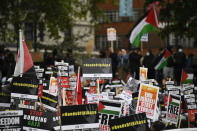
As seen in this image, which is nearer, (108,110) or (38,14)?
(108,110)

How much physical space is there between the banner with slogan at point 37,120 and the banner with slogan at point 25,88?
5.07ft

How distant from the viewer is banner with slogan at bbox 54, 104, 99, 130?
8875 millimetres

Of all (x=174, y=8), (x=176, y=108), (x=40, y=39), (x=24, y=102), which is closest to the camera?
(x=24, y=102)

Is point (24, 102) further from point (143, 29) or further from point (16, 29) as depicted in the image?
point (16, 29)

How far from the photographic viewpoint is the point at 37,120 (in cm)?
940

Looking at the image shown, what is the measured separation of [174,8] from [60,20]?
22.2 ft

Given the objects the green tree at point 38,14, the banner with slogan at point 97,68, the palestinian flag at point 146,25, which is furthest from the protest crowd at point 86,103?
the green tree at point 38,14

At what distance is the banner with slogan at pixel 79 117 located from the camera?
8875 millimetres

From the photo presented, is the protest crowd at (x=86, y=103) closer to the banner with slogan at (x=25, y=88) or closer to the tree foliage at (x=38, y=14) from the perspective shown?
the banner with slogan at (x=25, y=88)

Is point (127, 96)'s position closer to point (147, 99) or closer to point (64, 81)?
point (147, 99)

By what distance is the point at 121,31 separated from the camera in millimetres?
52188

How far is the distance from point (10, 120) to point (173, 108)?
5.46 m

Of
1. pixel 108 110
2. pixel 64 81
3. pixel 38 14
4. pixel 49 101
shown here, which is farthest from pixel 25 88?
pixel 38 14

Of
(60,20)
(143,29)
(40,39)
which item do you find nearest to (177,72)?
(143,29)
